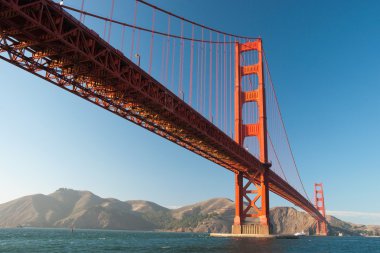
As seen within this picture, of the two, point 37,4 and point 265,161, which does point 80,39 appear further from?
point 265,161

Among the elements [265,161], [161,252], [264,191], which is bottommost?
[161,252]

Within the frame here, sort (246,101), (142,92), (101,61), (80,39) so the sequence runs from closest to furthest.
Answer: (80,39)
(101,61)
(142,92)
(246,101)

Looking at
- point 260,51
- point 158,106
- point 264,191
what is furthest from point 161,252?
point 260,51

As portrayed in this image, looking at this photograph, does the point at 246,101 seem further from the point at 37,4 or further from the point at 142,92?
the point at 37,4

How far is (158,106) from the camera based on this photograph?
3228 centimetres

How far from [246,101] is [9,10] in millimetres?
47766

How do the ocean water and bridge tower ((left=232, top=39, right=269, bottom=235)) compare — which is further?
bridge tower ((left=232, top=39, right=269, bottom=235))

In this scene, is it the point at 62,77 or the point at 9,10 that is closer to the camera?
the point at 9,10

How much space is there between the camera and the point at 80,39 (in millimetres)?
22812

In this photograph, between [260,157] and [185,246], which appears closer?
[185,246]

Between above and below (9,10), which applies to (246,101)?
above

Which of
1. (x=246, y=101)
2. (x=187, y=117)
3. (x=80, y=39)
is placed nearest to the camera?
(x=80, y=39)

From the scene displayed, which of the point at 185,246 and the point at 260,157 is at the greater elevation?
the point at 260,157

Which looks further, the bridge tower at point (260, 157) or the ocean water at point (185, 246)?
the bridge tower at point (260, 157)
